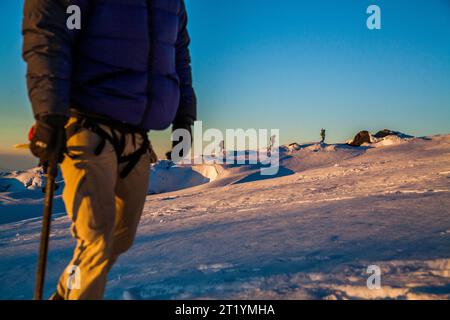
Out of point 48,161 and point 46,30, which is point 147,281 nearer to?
point 48,161

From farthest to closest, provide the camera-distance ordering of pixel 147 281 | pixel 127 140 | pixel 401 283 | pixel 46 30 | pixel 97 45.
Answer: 1. pixel 147 281
2. pixel 401 283
3. pixel 127 140
4. pixel 97 45
5. pixel 46 30

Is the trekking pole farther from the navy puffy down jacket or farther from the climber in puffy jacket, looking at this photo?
the navy puffy down jacket

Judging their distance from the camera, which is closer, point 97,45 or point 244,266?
point 97,45

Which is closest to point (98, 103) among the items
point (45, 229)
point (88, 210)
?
point (88, 210)

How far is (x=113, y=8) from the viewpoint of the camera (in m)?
1.67

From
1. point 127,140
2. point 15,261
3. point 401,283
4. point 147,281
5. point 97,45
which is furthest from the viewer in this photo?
point 15,261

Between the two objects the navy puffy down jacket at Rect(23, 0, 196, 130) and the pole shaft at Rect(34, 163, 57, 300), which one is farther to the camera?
the pole shaft at Rect(34, 163, 57, 300)

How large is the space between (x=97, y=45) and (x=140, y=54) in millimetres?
203

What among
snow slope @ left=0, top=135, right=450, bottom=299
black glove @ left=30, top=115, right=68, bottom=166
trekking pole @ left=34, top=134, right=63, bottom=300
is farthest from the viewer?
snow slope @ left=0, top=135, right=450, bottom=299

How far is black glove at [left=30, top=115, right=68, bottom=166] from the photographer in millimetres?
1483

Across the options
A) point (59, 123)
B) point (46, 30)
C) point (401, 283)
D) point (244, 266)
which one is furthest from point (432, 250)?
point (46, 30)

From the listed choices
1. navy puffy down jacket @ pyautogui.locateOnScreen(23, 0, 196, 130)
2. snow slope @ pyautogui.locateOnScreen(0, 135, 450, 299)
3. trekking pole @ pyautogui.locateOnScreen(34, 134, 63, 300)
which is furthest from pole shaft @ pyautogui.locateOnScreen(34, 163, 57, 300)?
snow slope @ pyautogui.locateOnScreen(0, 135, 450, 299)

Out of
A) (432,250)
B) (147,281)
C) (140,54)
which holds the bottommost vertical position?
(147,281)

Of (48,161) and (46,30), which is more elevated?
(46,30)
